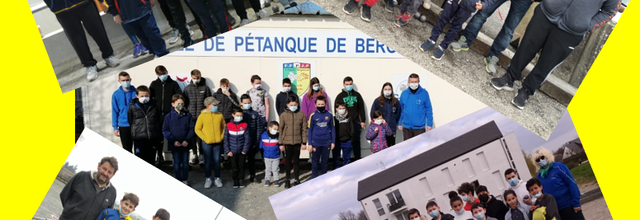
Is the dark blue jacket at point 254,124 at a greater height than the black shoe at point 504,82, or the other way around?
the black shoe at point 504,82

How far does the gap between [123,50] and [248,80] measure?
1469 millimetres

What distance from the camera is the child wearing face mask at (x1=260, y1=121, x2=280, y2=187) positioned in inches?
256

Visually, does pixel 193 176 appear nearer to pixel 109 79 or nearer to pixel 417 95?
pixel 109 79

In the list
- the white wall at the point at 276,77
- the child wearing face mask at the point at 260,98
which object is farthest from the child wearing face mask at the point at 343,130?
the child wearing face mask at the point at 260,98

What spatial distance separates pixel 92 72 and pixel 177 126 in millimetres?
1141

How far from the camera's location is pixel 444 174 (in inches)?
246

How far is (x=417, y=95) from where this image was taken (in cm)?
644

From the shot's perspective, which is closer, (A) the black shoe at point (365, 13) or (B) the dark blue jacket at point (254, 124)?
(A) the black shoe at point (365, 13)

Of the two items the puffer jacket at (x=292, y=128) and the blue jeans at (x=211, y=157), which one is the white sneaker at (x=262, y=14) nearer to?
the puffer jacket at (x=292, y=128)

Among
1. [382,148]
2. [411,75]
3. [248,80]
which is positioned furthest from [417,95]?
[248,80]

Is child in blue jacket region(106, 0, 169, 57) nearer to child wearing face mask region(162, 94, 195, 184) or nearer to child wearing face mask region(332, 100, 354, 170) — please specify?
child wearing face mask region(162, 94, 195, 184)

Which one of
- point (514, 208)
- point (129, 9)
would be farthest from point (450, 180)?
point (129, 9)

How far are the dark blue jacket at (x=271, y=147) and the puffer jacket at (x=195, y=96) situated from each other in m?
0.84

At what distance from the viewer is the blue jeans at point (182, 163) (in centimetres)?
657
